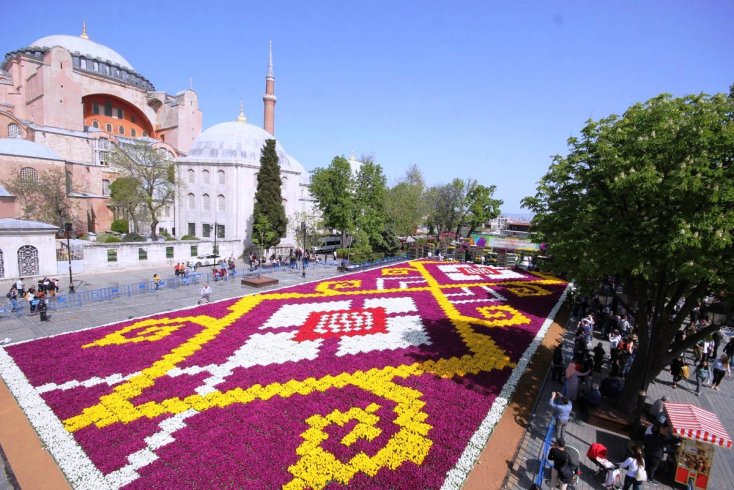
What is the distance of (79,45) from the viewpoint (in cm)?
6612

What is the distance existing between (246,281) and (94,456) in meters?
18.5

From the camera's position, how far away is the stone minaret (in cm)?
6244

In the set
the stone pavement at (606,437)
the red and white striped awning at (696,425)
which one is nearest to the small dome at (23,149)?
the stone pavement at (606,437)

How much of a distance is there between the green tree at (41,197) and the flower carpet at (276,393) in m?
28.9

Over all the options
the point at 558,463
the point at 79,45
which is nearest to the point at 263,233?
the point at 558,463

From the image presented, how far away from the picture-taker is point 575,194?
11.9 m

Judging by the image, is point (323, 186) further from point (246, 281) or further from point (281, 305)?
point (281, 305)

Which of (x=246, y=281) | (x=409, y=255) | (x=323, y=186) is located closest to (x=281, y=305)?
(x=246, y=281)

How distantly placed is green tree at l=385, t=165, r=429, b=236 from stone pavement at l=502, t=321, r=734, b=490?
120 feet

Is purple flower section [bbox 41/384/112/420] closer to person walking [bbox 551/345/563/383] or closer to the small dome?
person walking [bbox 551/345/563/383]

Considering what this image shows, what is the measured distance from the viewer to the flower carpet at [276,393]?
8.06 metres

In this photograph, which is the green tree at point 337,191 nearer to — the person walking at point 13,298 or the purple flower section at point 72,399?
the person walking at point 13,298

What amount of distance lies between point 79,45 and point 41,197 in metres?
45.2

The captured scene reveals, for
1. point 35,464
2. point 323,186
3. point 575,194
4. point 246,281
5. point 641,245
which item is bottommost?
point 35,464
